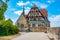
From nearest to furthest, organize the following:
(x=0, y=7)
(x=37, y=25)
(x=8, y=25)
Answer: (x=0, y=7)
(x=8, y=25)
(x=37, y=25)

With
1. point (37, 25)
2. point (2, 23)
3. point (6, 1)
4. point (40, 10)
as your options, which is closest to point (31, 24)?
point (37, 25)

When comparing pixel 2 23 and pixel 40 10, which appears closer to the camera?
pixel 2 23

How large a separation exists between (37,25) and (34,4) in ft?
22.2

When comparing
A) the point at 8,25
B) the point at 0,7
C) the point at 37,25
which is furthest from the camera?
the point at 37,25

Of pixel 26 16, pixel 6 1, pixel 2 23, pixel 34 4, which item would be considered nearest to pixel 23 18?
pixel 26 16

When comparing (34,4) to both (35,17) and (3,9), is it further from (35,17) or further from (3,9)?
(3,9)

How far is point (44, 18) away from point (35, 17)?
10.1 feet

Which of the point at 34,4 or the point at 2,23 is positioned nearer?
the point at 2,23

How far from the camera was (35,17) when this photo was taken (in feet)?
197

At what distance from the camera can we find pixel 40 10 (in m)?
60.8

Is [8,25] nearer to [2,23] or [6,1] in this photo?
[2,23]

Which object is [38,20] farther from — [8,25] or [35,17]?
[8,25]

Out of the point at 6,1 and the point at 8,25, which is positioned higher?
the point at 6,1

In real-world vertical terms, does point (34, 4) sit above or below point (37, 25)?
above
